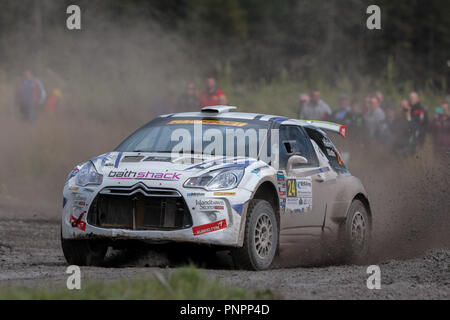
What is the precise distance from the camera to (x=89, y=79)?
27828mm

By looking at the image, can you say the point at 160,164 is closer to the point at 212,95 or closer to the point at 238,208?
the point at 238,208

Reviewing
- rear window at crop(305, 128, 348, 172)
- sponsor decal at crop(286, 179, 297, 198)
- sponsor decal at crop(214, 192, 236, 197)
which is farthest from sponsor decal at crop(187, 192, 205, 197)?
rear window at crop(305, 128, 348, 172)

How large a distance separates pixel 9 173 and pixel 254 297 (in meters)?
14.0

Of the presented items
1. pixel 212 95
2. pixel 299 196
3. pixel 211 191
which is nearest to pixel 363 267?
pixel 299 196

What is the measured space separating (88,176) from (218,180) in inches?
50.1

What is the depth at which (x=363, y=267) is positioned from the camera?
8.67 metres

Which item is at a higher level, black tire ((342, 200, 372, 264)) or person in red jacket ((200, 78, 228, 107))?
person in red jacket ((200, 78, 228, 107))

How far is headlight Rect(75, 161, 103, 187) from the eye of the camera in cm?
823

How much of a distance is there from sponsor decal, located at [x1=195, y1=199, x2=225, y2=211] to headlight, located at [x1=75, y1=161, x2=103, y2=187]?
3.25 feet

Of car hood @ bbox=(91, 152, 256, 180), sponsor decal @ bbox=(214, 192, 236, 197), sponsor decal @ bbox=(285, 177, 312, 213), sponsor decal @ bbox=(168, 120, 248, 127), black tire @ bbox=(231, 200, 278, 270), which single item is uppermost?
sponsor decal @ bbox=(168, 120, 248, 127)

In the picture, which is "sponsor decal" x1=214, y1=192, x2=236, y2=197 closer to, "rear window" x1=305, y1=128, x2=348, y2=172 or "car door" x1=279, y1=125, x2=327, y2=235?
"car door" x1=279, y1=125, x2=327, y2=235

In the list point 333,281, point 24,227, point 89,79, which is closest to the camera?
point 333,281

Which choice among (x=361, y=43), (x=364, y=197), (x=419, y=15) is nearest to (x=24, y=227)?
(x=364, y=197)

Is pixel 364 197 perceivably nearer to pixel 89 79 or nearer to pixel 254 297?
pixel 254 297
